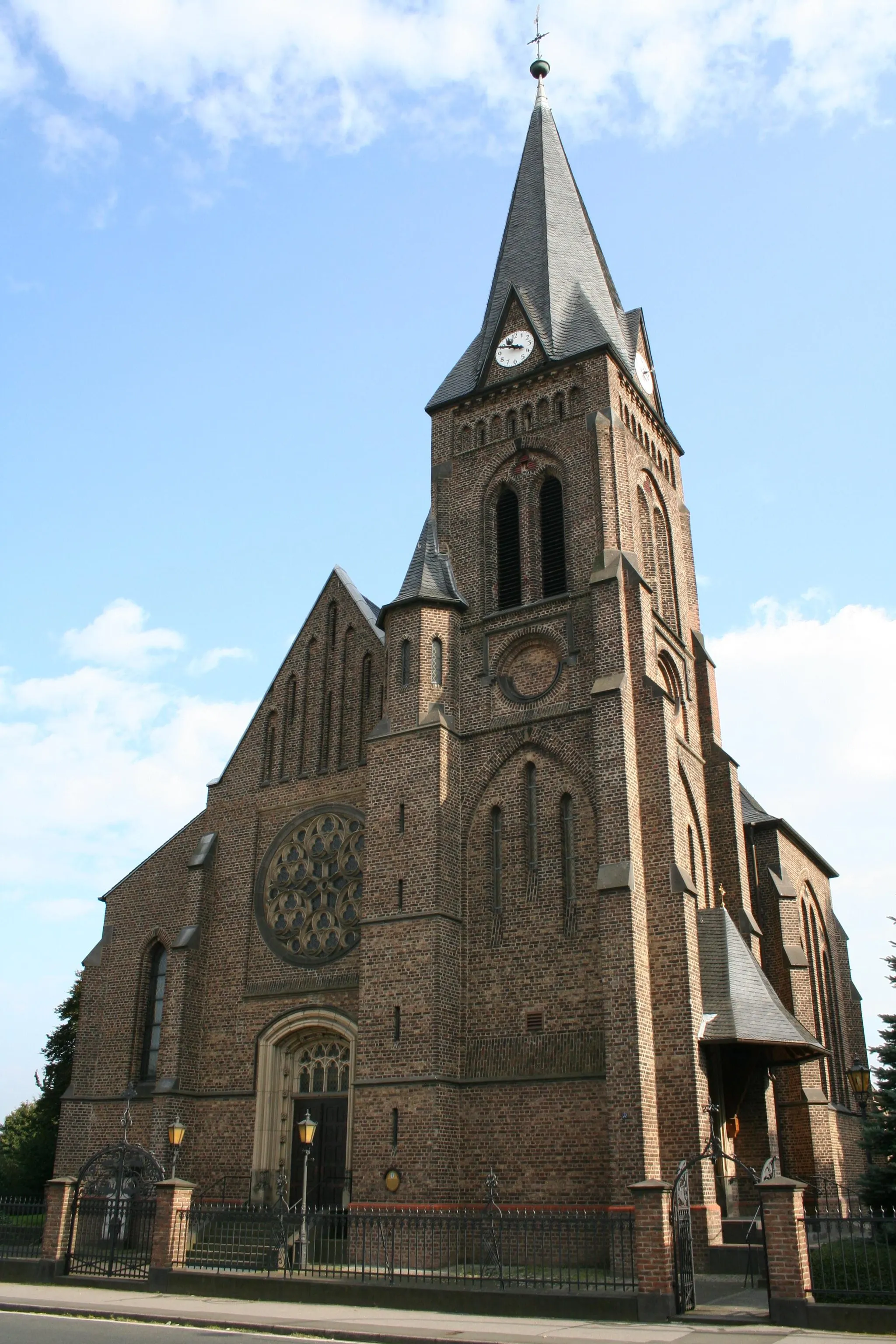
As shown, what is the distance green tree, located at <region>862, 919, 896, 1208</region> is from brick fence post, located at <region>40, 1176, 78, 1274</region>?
42.4 ft

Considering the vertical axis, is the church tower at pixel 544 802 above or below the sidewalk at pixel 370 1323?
above

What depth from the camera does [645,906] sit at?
20.5 m

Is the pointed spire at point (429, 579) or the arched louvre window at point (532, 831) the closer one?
the arched louvre window at point (532, 831)

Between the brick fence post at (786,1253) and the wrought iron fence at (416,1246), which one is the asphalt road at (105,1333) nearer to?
the wrought iron fence at (416,1246)

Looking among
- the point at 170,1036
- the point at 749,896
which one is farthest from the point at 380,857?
the point at 749,896

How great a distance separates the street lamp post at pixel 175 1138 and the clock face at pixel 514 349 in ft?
61.1

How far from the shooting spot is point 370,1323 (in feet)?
44.0

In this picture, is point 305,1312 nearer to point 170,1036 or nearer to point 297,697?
point 170,1036

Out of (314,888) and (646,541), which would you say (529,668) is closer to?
(646,541)

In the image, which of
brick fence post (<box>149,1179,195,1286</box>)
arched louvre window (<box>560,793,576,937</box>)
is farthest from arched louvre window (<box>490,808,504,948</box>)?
brick fence post (<box>149,1179,195,1286</box>)

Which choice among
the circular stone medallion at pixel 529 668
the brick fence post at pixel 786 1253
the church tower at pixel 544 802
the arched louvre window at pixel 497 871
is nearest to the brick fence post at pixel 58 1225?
the church tower at pixel 544 802

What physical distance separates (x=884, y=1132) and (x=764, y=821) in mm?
9479

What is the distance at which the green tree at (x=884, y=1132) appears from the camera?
18.1m

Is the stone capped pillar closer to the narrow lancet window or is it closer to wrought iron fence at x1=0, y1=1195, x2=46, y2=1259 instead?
wrought iron fence at x1=0, y1=1195, x2=46, y2=1259
